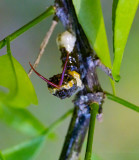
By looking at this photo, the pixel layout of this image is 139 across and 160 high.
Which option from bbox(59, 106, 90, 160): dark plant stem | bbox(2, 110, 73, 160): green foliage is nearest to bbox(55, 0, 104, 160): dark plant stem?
bbox(59, 106, 90, 160): dark plant stem

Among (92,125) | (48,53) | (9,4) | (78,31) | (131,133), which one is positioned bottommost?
(92,125)

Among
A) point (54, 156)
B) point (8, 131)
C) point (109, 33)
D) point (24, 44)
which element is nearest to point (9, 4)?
point (24, 44)

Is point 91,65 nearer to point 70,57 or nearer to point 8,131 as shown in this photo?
point 70,57

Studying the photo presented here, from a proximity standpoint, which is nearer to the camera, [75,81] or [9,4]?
[75,81]

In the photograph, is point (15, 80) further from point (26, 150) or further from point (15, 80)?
point (26, 150)

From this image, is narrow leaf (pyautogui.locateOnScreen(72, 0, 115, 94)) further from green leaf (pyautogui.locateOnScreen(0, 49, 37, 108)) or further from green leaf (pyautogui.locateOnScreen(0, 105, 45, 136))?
green leaf (pyautogui.locateOnScreen(0, 105, 45, 136))

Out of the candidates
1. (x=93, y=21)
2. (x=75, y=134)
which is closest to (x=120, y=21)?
(x=93, y=21)

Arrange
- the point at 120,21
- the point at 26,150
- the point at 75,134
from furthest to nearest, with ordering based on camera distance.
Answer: the point at 26,150 → the point at 75,134 → the point at 120,21
